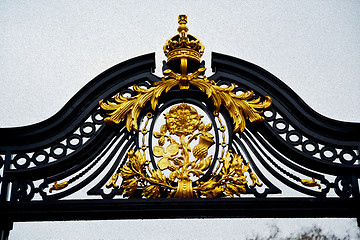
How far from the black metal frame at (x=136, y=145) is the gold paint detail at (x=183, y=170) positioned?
69 millimetres

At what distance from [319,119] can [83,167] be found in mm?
1431

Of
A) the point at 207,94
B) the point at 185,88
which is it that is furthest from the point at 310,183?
the point at 185,88

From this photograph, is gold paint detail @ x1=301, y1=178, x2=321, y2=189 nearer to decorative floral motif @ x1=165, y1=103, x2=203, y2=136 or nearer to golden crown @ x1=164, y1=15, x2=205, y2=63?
decorative floral motif @ x1=165, y1=103, x2=203, y2=136

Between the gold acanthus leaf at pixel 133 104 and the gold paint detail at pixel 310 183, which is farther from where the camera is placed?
the gold acanthus leaf at pixel 133 104

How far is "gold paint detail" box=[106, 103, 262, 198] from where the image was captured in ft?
14.2

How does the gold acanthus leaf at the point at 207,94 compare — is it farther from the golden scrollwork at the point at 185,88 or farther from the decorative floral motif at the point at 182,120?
the decorative floral motif at the point at 182,120

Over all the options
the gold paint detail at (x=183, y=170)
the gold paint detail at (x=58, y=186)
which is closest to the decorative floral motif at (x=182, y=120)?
the gold paint detail at (x=183, y=170)

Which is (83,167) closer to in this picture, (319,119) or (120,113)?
(120,113)

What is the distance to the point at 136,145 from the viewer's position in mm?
4512

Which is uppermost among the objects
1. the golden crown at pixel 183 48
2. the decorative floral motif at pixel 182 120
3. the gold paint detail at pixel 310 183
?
the golden crown at pixel 183 48

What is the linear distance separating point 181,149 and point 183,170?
155 millimetres

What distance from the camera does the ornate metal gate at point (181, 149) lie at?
4.31 meters

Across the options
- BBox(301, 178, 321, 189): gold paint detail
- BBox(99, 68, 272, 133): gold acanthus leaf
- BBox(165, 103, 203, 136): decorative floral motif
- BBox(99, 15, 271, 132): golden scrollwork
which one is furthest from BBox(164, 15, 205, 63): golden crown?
BBox(301, 178, 321, 189): gold paint detail

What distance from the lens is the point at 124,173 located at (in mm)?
4387
